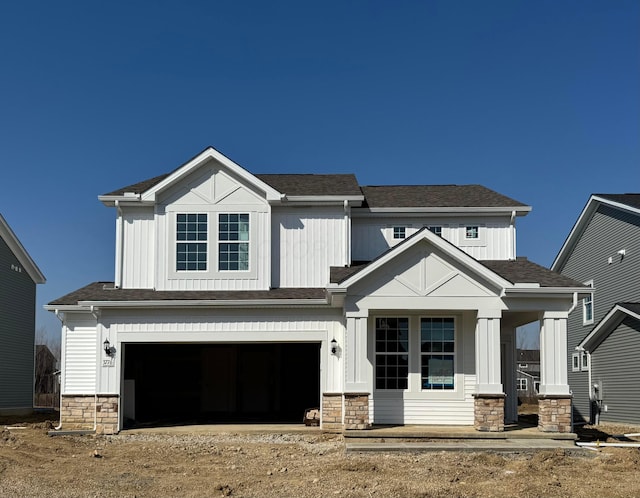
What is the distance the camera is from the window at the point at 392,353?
58.6 ft

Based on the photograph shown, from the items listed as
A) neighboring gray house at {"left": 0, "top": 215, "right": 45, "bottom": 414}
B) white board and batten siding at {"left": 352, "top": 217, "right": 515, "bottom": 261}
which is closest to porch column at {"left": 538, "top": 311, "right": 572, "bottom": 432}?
white board and batten siding at {"left": 352, "top": 217, "right": 515, "bottom": 261}

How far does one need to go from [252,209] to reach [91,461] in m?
7.81

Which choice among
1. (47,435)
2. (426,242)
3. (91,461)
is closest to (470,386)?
(426,242)

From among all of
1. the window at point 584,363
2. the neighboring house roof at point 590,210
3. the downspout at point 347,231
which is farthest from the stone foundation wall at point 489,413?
the window at point 584,363

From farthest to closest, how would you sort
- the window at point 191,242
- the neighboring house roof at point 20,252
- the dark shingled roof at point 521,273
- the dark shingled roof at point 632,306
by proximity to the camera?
the neighboring house roof at point 20,252
the dark shingled roof at point 632,306
the window at point 191,242
the dark shingled roof at point 521,273

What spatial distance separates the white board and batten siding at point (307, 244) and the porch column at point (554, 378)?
18.1 feet

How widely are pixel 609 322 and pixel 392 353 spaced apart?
9988 millimetres

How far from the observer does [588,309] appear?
2844cm

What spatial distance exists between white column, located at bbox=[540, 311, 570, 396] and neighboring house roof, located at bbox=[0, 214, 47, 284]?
19.9m

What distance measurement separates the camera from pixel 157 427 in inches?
754

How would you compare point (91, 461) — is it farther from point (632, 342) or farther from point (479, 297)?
point (632, 342)

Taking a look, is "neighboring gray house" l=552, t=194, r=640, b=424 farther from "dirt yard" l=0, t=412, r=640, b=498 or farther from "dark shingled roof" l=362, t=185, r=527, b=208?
"dirt yard" l=0, t=412, r=640, b=498

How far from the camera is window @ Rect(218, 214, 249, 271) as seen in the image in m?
19.5

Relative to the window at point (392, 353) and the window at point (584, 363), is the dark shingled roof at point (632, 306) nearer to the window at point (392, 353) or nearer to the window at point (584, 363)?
the window at point (584, 363)
